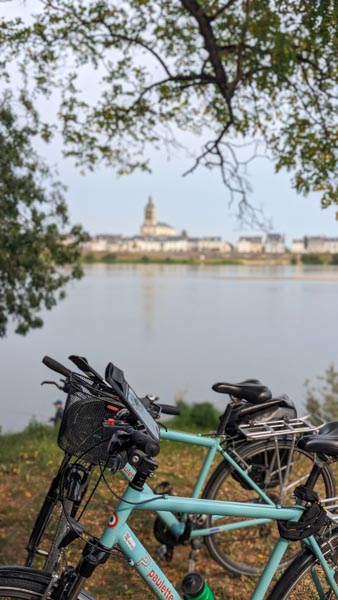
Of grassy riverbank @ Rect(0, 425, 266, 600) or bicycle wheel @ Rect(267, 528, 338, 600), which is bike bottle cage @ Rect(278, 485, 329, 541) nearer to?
bicycle wheel @ Rect(267, 528, 338, 600)

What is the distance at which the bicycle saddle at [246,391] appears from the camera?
2.89m

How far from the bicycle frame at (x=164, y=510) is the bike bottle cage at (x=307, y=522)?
0.8 inches

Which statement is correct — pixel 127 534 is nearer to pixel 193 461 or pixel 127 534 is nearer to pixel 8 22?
pixel 193 461

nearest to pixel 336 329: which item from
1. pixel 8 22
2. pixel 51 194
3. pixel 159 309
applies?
pixel 159 309

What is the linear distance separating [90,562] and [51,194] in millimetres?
5544

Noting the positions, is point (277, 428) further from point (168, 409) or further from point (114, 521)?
point (114, 521)

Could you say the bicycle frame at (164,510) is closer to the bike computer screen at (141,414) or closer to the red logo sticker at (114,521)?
the red logo sticker at (114,521)

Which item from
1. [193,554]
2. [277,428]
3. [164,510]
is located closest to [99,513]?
[193,554]

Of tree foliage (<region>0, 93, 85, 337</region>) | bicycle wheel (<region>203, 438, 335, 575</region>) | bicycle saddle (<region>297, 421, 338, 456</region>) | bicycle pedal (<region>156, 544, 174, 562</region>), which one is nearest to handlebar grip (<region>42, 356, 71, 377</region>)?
bicycle saddle (<region>297, 421, 338, 456</region>)

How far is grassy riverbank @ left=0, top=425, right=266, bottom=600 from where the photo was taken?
3141 millimetres

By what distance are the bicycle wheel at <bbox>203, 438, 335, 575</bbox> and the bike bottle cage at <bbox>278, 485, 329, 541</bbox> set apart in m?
1.29

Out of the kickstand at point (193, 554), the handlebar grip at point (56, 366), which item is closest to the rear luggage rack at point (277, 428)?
the kickstand at point (193, 554)

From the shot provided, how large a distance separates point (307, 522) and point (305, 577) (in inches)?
7.3

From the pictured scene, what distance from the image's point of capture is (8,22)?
5656 mm
